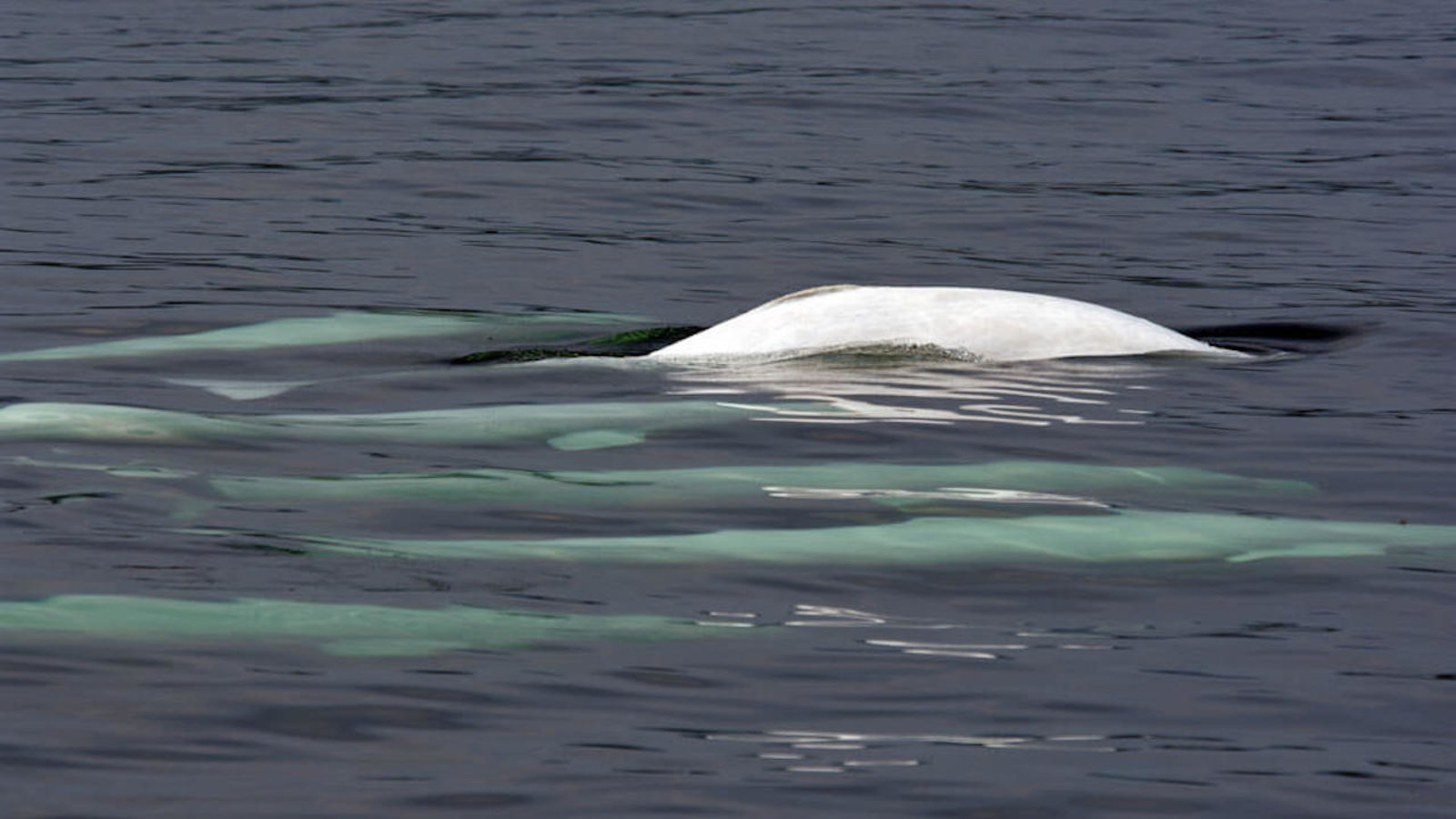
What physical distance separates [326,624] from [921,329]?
5.72 m

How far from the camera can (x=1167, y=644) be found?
7.36 m

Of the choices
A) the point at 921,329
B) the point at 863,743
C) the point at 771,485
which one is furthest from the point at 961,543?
the point at 921,329

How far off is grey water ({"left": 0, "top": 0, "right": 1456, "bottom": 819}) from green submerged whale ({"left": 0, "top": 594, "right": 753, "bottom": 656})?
98 mm

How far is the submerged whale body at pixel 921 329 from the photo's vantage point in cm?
1245

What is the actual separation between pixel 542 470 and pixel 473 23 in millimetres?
26140

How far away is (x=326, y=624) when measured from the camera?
7.27 m

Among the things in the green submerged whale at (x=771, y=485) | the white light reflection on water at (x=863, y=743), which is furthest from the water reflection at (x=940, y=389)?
the white light reflection on water at (x=863, y=743)

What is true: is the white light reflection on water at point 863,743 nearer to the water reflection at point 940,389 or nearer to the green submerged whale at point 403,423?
the green submerged whale at point 403,423

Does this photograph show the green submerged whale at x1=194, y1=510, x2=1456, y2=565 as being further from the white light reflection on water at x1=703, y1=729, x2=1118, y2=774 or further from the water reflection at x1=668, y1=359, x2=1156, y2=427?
the water reflection at x1=668, y1=359, x2=1156, y2=427

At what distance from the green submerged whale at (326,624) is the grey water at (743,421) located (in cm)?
10

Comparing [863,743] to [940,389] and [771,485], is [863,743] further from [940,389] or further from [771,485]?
[940,389]

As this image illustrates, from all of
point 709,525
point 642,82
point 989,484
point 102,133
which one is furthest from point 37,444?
point 642,82

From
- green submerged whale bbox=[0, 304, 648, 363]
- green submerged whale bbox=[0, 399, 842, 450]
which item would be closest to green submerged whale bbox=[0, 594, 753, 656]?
green submerged whale bbox=[0, 399, 842, 450]

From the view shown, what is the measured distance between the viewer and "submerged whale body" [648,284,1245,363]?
40.8 feet
